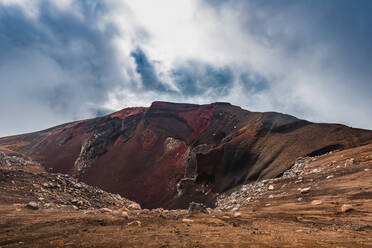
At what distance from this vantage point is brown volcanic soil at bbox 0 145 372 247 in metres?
4.78

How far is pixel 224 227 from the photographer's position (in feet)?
21.3

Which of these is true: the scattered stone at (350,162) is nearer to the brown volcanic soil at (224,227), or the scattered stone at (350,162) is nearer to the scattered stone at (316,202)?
the brown volcanic soil at (224,227)

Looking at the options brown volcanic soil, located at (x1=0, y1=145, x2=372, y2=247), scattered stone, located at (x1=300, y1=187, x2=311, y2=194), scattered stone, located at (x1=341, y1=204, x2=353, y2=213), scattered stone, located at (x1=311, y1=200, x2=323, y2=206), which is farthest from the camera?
scattered stone, located at (x1=300, y1=187, x2=311, y2=194)

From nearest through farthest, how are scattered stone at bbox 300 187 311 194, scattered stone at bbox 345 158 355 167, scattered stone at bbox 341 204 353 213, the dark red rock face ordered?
1. scattered stone at bbox 341 204 353 213
2. scattered stone at bbox 300 187 311 194
3. scattered stone at bbox 345 158 355 167
4. the dark red rock face

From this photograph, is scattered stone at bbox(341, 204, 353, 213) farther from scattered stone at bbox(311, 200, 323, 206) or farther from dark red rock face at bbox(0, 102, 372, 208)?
dark red rock face at bbox(0, 102, 372, 208)

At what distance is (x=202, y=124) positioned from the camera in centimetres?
4656

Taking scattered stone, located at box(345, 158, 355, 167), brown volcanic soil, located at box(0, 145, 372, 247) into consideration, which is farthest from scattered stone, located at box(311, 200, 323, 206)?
scattered stone, located at box(345, 158, 355, 167)

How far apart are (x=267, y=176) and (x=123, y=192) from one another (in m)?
23.1

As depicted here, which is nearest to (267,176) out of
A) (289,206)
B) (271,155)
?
(271,155)

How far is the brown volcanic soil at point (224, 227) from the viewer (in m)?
4.78

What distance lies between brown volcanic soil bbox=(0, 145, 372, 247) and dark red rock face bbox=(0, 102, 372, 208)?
35.9ft

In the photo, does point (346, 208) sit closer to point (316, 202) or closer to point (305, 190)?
point (316, 202)

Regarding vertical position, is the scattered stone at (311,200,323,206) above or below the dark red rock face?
below

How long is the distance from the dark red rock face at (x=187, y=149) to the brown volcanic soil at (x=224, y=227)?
35.9ft
